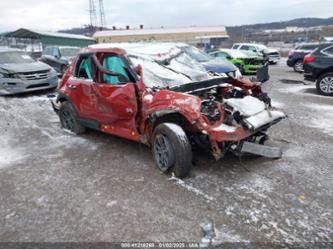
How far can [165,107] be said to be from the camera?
4.07 meters

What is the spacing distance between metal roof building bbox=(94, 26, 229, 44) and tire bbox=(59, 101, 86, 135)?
53.5 m

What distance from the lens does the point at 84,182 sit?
417cm

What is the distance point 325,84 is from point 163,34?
5708 cm

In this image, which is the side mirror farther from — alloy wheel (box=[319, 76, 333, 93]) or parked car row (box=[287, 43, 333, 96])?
alloy wheel (box=[319, 76, 333, 93])

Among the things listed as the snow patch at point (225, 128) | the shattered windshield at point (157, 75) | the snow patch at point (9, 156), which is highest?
the shattered windshield at point (157, 75)

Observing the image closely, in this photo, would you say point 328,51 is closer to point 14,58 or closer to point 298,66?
point 298,66

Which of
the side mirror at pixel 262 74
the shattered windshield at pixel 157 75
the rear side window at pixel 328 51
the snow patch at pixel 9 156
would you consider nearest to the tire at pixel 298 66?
the rear side window at pixel 328 51

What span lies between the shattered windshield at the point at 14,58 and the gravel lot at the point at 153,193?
21.0 feet

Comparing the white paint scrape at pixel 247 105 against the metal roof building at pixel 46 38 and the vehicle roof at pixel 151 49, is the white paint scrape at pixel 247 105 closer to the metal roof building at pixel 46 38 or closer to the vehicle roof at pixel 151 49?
the vehicle roof at pixel 151 49

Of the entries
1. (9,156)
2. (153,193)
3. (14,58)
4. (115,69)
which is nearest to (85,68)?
(115,69)

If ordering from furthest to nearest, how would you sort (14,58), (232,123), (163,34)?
(163,34) < (14,58) < (232,123)

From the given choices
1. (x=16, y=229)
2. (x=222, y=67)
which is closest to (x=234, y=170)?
(x=16, y=229)

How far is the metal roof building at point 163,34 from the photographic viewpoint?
59.8 m

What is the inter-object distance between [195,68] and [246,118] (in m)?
1.67
